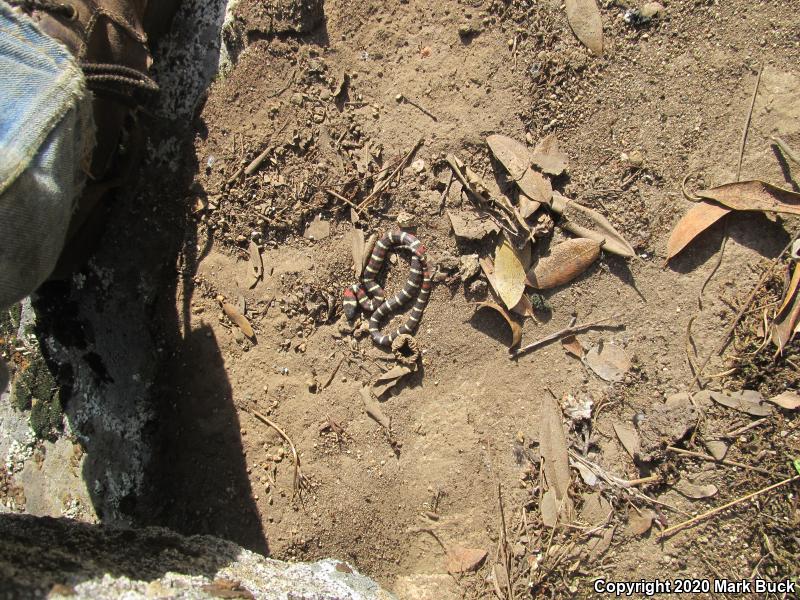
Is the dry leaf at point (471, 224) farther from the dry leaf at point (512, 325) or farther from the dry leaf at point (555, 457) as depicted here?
the dry leaf at point (555, 457)

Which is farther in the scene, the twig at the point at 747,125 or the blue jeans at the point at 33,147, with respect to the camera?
the twig at the point at 747,125

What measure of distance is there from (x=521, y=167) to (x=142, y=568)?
271 centimetres

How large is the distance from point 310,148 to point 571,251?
175 centimetres

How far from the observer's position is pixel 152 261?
3.81 meters

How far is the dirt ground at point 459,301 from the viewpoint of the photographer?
2924mm

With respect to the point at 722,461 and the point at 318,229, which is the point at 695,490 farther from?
the point at 318,229

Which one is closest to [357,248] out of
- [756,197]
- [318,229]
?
[318,229]

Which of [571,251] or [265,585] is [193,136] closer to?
[571,251]

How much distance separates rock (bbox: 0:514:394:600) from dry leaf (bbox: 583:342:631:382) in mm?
1656

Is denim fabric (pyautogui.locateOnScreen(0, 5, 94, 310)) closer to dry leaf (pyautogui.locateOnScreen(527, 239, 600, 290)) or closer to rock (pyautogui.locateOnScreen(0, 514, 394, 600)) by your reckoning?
rock (pyautogui.locateOnScreen(0, 514, 394, 600))

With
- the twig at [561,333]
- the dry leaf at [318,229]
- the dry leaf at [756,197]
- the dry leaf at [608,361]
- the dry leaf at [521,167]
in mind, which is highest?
the dry leaf at [521,167]

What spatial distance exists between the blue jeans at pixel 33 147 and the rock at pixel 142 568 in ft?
2.19

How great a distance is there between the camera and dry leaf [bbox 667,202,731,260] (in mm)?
2949

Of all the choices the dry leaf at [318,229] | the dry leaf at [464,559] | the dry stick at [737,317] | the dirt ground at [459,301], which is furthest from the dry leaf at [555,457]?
the dry leaf at [318,229]
